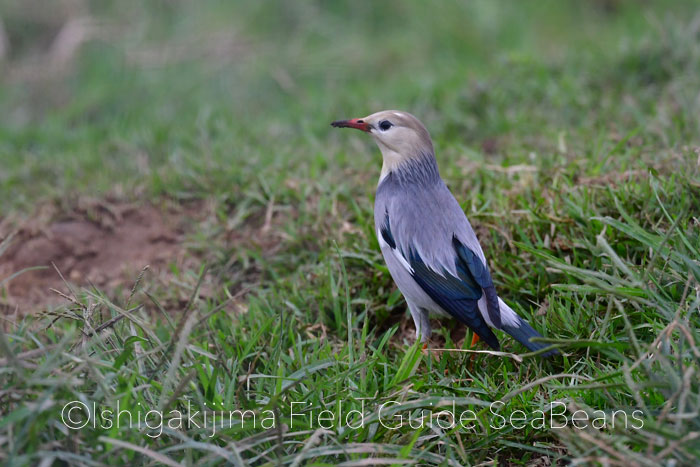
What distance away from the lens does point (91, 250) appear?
4.55 m

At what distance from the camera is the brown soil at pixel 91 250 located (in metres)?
4.31

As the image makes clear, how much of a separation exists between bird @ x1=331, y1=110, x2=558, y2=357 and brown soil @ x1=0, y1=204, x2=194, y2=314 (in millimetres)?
1594

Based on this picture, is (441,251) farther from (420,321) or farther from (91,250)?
(91,250)

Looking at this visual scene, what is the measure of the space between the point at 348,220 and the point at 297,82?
3.45 m

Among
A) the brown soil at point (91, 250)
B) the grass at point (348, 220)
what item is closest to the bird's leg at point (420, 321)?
the grass at point (348, 220)

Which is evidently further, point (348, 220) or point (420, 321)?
point (348, 220)

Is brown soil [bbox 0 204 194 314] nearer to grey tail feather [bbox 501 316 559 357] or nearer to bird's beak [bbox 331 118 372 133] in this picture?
bird's beak [bbox 331 118 372 133]

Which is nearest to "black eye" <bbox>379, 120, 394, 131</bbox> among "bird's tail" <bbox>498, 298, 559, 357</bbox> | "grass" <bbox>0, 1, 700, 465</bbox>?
"grass" <bbox>0, 1, 700, 465</bbox>

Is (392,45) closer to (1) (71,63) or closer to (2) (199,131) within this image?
(2) (199,131)

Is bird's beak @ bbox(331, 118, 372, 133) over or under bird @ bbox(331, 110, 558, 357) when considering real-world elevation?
over

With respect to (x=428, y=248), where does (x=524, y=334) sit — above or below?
below

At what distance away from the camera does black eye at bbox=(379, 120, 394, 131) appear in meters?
3.68

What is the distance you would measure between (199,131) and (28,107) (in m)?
2.55

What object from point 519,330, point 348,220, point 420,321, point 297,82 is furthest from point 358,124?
point 297,82
